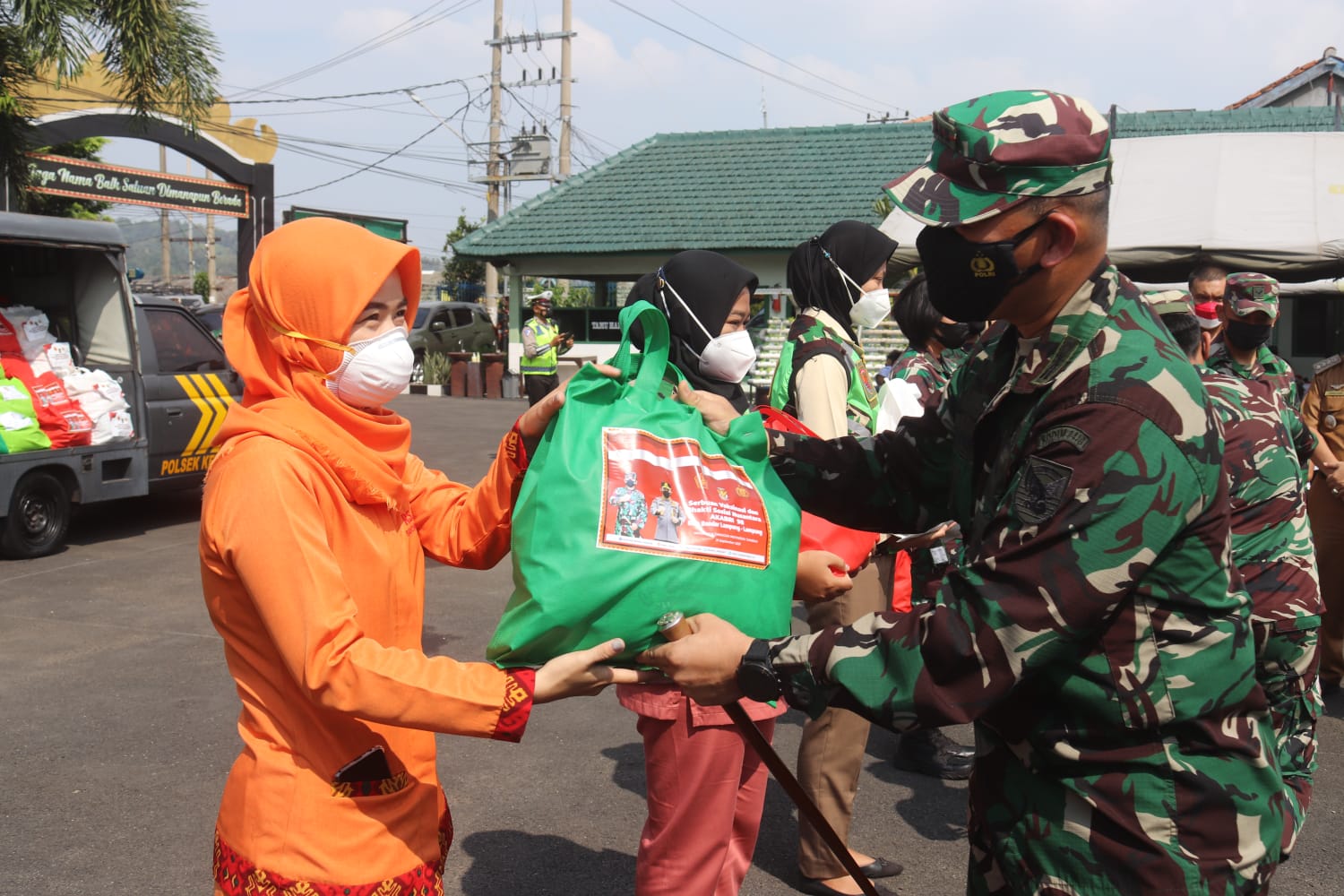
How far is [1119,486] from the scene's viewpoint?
1711 millimetres

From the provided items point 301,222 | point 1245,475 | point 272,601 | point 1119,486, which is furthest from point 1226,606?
point 1245,475

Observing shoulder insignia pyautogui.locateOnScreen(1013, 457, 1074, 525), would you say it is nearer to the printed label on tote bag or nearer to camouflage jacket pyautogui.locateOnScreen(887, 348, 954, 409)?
the printed label on tote bag

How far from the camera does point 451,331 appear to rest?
26578 millimetres

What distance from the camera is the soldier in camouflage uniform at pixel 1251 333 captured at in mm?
5035

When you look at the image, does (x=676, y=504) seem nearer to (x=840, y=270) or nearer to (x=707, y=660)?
(x=707, y=660)

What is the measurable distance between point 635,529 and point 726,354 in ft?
4.18

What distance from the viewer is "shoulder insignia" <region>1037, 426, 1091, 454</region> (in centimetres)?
173

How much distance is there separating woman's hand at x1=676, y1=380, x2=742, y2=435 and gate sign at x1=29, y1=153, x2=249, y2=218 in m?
19.7

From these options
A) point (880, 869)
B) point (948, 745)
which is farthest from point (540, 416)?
point (948, 745)

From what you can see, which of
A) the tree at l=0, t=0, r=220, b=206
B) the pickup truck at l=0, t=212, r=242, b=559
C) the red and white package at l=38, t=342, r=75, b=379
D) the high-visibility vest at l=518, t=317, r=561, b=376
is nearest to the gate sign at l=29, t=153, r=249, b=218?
the tree at l=0, t=0, r=220, b=206

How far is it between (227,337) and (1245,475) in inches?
122

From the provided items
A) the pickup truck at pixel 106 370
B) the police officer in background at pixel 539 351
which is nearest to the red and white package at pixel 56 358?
the pickup truck at pixel 106 370

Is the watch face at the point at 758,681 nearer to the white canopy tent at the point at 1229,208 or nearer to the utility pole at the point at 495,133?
the white canopy tent at the point at 1229,208

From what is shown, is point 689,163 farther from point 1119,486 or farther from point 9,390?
point 1119,486
